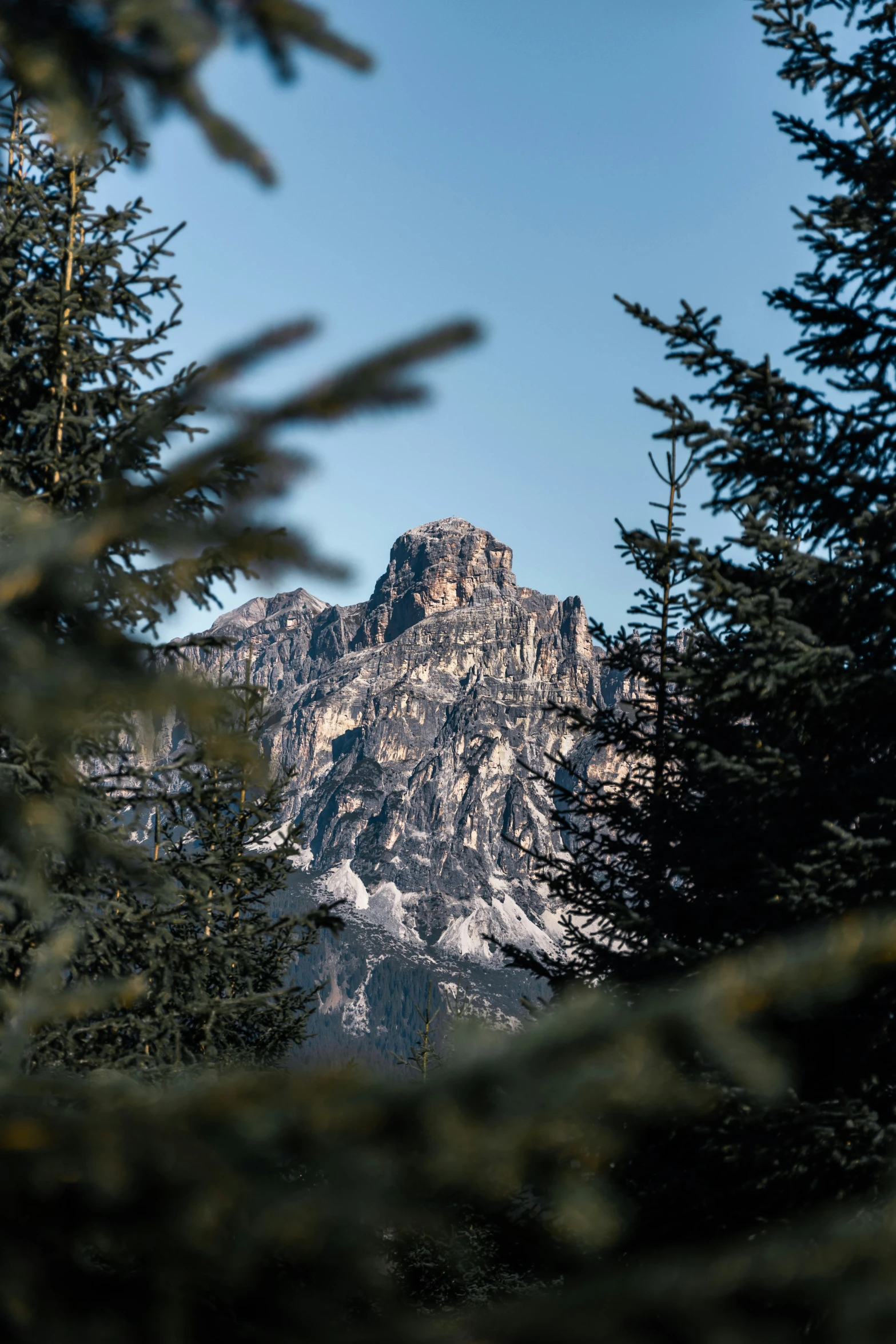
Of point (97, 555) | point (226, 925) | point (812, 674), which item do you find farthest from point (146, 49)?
point (226, 925)

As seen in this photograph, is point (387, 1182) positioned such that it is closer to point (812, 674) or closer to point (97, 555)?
point (97, 555)

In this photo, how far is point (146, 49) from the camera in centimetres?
207

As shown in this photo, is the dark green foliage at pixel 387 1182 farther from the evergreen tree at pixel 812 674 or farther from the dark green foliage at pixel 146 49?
the evergreen tree at pixel 812 674

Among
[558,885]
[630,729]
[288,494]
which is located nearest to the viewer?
[288,494]

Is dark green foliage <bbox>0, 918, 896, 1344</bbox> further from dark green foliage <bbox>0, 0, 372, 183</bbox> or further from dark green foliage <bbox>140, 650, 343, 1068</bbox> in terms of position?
dark green foliage <bbox>0, 0, 372, 183</bbox>

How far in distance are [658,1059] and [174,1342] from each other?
0.71m

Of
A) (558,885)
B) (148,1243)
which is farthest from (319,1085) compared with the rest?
(558,885)

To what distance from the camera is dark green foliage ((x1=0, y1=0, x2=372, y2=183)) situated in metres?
1.87

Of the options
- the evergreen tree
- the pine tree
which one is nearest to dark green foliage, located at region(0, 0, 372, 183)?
the pine tree

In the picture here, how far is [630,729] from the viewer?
10312 millimetres

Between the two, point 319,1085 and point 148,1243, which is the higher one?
point 319,1085

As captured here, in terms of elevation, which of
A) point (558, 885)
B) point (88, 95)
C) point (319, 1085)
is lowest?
point (319, 1085)

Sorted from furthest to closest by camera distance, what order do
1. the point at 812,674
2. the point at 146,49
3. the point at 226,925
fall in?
the point at 226,925 → the point at 812,674 → the point at 146,49

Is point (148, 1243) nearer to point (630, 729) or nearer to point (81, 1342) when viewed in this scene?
point (81, 1342)
